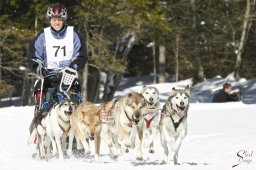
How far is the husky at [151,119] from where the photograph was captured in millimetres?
9008

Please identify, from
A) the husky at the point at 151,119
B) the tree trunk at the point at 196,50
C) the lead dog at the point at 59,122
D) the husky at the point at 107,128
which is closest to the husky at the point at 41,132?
the lead dog at the point at 59,122

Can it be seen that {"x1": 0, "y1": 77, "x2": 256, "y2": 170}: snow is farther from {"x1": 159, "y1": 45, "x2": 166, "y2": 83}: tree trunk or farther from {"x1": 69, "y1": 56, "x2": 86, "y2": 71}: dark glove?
{"x1": 159, "y1": 45, "x2": 166, "y2": 83}: tree trunk

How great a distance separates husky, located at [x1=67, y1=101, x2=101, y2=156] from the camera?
8.38 m

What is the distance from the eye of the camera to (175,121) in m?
8.21

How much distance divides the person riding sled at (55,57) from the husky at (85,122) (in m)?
0.87

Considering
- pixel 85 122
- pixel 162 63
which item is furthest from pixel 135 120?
pixel 162 63

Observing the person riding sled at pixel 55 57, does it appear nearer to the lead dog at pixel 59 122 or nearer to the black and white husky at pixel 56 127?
the black and white husky at pixel 56 127

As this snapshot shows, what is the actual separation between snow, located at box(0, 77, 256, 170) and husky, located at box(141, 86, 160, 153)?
27cm

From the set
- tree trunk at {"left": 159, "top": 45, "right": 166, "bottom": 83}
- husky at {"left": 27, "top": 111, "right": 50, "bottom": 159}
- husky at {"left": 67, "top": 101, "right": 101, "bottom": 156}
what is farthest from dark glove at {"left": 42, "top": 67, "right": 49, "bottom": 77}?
tree trunk at {"left": 159, "top": 45, "right": 166, "bottom": 83}

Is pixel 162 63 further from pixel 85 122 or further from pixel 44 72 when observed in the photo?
pixel 85 122

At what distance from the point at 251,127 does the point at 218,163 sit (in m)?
5.55

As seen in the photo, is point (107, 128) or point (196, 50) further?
point (196, 50)

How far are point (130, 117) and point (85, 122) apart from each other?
556 millimetres

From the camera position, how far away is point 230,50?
43062 mm
